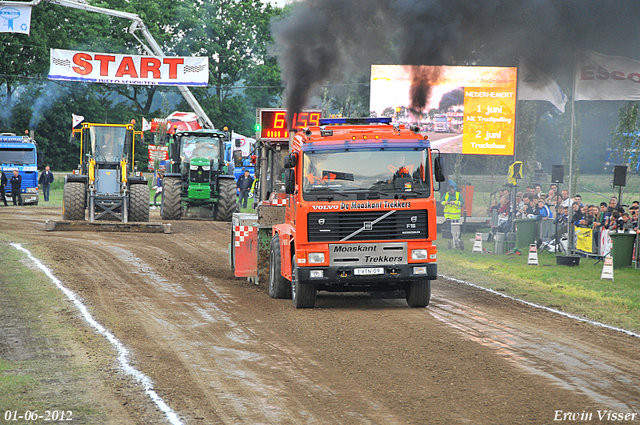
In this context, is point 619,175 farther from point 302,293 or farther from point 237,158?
point 237,158

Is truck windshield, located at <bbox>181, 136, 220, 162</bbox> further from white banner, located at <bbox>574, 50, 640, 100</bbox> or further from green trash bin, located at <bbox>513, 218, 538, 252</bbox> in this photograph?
white banner, located at <bbox>574, 50, 640, 100</bbox>

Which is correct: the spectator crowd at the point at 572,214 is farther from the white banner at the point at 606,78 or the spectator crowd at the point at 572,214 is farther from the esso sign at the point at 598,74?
the esso sign at the point at 598,74

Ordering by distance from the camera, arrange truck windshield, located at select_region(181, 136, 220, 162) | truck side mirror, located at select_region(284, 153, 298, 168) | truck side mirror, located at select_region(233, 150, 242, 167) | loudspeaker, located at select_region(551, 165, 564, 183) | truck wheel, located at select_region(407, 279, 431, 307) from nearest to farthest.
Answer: truck side mirror, located at select_region(284, 153, 298, 168), truck wheel, located at select_region(407, 279, 431, 307), loudspeaker, located at select_region(551, 165, 564, 183), truck side mirror, located at select_region(233, 150, 242, 167), truck windshield, located at select_region(181, 136, 220, 162)

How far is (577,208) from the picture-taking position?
20250mm

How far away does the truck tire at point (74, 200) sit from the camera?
23734mm

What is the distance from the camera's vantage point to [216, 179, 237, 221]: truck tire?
2650 cm

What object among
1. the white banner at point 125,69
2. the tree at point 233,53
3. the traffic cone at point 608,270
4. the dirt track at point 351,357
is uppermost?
the tree at point 233,53

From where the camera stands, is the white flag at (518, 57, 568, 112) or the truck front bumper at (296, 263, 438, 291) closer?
the truck front bumper at (296, 263, 438, 291)

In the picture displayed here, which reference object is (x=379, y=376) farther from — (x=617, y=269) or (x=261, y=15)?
(x=261, y=15)

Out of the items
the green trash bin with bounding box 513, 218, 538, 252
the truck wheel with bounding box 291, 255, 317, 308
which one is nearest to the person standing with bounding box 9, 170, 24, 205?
the green trash bin with bounding box 513, 218, 538, 252

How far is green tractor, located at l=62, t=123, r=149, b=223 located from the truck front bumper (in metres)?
14.0

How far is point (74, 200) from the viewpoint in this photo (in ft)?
78.1

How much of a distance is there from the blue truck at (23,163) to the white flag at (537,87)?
23.1m

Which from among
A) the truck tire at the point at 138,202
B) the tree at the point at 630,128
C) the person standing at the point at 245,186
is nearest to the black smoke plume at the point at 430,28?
the truck tire at the point at 138,202
